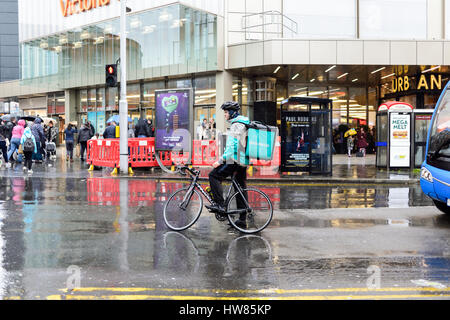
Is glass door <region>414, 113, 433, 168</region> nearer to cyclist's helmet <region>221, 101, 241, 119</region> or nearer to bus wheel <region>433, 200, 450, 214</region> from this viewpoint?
bus wheel <region>433, 200, 450, 214</region>

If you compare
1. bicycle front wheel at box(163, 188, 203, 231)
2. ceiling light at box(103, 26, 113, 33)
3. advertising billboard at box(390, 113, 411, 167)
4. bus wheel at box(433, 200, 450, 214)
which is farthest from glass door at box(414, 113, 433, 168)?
ceiling light at box(103, 26, 113, 33)

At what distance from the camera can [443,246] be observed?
22.3 ft

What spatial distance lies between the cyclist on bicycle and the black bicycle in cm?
7

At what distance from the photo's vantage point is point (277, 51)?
2553 centimetres

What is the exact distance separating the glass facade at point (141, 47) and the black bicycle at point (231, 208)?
20492mm

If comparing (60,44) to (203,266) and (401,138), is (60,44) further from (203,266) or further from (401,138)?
(203,266)

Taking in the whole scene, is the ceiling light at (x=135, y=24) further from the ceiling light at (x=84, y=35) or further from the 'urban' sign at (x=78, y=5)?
Result: the ceiling light at (x=84, y=35)

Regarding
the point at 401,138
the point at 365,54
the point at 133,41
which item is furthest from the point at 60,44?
the point at 401,138

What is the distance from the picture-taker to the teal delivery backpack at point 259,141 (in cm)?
761

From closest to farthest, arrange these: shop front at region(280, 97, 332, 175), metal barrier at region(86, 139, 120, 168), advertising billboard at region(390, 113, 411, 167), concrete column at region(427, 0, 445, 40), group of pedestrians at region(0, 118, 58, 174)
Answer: shop front at region(280, 97, 332, 175) < group of pedestrians at region(0, 118, 58, 174) < metal barrier at region(86, 139, 120, 168) < advertising billboard at region(390, 113, 411, 167) < concrete column at region(427, 0, 445, 40)

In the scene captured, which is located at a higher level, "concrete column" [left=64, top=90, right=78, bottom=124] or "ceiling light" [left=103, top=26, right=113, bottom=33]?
"ceiling light" [left=103, top=26, right=113, bottom=33]

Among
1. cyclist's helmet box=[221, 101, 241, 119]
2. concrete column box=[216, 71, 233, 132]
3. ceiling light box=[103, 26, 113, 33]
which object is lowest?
cyclist's helmet box=[221, 101, 241, 119]

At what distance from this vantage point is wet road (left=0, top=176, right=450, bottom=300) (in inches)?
193

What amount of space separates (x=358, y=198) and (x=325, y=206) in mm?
1783
